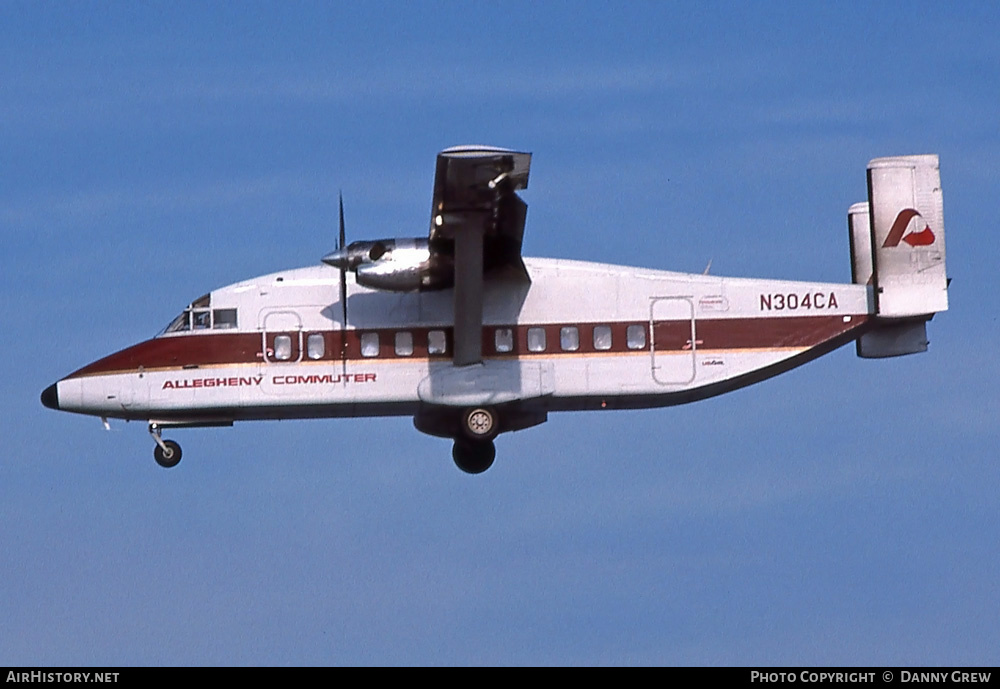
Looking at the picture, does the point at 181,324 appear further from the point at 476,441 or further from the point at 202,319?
the point at 476,441

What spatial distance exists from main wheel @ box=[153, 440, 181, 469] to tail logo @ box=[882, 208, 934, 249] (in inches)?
485

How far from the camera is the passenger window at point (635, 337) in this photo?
28.6m

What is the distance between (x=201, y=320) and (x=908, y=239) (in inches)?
466

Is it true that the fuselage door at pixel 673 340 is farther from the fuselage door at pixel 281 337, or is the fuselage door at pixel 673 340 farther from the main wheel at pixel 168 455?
the main wheel at pixel 168 455

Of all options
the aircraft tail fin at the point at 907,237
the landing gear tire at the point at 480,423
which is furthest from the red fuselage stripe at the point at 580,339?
the landing gear tire at the point at 480,423

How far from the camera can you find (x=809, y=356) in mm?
29016

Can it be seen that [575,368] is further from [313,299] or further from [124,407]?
[124,407]

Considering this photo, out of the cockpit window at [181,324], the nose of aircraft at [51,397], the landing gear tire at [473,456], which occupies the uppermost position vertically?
the cockpit window at [181,324]

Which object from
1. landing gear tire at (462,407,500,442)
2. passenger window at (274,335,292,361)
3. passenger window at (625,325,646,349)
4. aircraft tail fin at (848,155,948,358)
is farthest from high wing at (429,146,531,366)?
aircraft tail fin at (848,155,948,358)

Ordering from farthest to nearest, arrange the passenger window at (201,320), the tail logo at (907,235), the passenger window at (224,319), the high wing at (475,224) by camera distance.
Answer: the passenger window at (201,320), the passenger window at (224,319), the tail logo at (907,235), the high wing at (475,224)

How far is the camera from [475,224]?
87.5ft

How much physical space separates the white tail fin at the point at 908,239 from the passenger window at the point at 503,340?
6.08m

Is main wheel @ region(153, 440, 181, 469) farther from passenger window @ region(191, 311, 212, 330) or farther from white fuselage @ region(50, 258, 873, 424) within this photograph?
passenger window @ region(191, 311, 212, 330)

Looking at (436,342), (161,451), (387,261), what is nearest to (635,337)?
(436,342)
